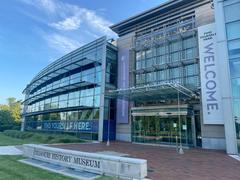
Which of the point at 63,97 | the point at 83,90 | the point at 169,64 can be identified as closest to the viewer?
the point at 169,64

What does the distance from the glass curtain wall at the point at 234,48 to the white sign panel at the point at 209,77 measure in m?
2.82

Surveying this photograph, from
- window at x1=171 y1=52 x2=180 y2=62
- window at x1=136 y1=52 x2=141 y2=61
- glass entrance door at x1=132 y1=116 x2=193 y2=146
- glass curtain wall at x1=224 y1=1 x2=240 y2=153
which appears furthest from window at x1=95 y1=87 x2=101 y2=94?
glass curtain wall at x1=224 y1=1 x2=240 y2=153

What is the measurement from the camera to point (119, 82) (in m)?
25.2

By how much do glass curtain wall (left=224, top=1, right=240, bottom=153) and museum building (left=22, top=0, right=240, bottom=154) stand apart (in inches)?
2.5

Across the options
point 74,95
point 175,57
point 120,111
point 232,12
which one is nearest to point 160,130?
point 120,111

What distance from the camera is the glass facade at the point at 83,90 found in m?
24.0

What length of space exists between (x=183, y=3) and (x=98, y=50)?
477 inches

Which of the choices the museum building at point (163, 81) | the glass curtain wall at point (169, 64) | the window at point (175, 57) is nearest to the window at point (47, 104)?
the museum building at point (163, 81)

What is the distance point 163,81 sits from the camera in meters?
21.9

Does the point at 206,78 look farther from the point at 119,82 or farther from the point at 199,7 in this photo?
the point at 119,82

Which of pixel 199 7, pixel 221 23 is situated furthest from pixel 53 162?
pixel 199 7

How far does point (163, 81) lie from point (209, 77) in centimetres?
572

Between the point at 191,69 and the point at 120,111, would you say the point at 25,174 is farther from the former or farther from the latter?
the point at 191,69

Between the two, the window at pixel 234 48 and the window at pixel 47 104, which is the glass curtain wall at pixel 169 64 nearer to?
the window at pixel 234 48
